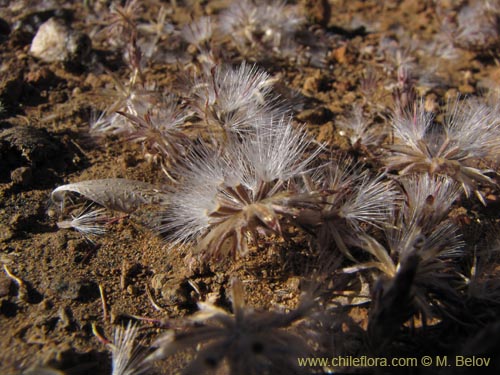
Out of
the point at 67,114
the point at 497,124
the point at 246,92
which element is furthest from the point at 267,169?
the point at 67,114

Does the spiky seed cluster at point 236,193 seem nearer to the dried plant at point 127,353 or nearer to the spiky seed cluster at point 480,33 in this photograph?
the dried plant at point 127,353

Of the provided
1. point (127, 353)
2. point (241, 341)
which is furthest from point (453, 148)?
point (127, 353)

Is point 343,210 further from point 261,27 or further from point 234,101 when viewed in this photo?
point 261,27

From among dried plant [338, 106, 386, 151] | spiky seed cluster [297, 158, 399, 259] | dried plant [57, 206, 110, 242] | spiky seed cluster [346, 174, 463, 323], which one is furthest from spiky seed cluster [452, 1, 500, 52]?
dried plant [57, 206, 110, 242]

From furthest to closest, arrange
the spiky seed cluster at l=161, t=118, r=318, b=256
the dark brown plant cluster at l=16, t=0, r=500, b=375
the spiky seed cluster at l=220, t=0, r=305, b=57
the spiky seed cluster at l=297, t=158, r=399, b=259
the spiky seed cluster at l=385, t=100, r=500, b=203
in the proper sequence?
the spiky seed cluster at l=220, t=0, r=305, b=57, the spiky seed cluster at l=385, t=100, r=500, b=203, the spiky seed cluster at l=297, t=158, r=399, b=259, the spiky seed cluster at l=161, t=118, r=318, b=256, the dark brown plant cluster at l=16, t=0, r=500, b=375

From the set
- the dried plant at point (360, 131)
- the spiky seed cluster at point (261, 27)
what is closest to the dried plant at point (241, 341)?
the dried plant at point (360, 131)

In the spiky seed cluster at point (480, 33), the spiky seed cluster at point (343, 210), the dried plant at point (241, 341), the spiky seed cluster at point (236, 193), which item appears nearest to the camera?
the dried plant at point (241, 341)

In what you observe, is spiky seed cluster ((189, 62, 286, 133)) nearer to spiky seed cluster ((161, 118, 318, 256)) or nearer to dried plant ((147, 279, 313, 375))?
spiky seed cluster ((161, 118, 318, 256))
